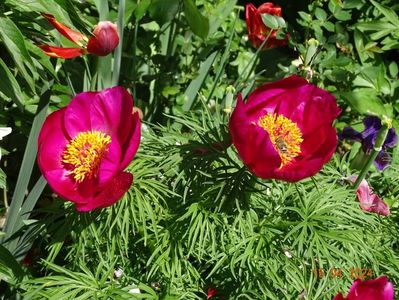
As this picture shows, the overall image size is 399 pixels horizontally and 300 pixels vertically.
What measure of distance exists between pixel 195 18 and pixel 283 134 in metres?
0.66

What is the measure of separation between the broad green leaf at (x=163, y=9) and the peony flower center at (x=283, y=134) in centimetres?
Answer: 72

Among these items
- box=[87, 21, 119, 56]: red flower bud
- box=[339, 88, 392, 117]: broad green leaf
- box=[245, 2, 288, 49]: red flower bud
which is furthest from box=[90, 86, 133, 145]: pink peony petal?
box=[339, 88, 392, 117]: broad green leaf

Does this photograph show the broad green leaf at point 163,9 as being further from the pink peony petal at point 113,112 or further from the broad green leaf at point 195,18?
the pink peony petal at point 113,112

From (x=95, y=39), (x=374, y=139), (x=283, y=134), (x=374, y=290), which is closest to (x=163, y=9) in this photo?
(x=95, y=39)

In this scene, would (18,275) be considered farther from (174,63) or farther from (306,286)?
(174,63)

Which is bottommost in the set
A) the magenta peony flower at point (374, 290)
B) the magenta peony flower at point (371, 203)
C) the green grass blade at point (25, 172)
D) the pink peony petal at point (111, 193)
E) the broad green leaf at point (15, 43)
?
the green grass blade at point (25, 172)

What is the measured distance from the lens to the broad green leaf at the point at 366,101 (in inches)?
86.7

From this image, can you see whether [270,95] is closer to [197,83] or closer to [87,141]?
[87,141]

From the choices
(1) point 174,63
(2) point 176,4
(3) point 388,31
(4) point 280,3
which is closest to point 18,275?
(2) point 176,4

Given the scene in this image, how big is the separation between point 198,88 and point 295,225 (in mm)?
851

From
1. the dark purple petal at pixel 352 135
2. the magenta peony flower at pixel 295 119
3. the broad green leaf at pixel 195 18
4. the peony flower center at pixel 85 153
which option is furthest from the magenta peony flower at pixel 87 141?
the dark purple petal at pixel 352 135

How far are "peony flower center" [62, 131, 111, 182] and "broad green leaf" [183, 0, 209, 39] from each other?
23.5 inches

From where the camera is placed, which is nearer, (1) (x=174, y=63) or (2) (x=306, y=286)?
(2) (x=306, y=286)

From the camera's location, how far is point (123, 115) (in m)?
1.30
